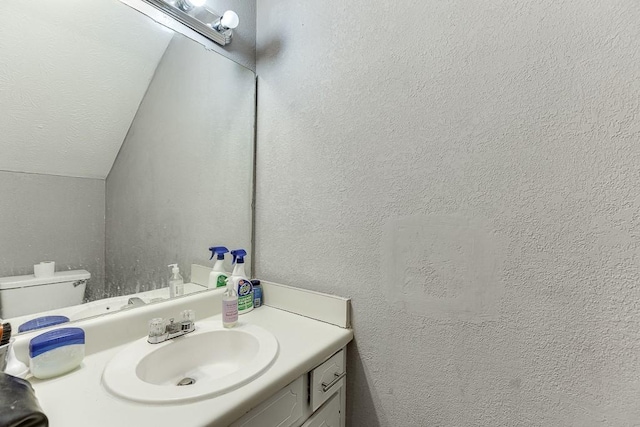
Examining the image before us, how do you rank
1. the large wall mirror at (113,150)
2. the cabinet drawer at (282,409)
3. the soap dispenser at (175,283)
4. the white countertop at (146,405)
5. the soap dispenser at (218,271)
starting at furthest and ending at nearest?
1. the soap dispenser at (218,271)
2. the soap dispenser at (175,283)
3. the large wall mirror at (113,150)
4. the cabinet drawer at (282,409)
5. the white countertop at (146,405)

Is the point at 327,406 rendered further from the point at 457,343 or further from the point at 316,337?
the point at 457,343

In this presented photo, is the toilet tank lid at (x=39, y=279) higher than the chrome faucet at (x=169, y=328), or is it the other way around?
the toilet tank lid at (x=39, y=279)

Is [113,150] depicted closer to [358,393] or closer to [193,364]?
[193,364]

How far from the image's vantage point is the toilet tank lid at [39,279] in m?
0.75

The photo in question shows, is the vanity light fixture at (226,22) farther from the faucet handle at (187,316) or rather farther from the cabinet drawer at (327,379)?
the cabinet drawer at (327,379)

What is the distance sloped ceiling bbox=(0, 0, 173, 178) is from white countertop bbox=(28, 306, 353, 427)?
1.79 feet

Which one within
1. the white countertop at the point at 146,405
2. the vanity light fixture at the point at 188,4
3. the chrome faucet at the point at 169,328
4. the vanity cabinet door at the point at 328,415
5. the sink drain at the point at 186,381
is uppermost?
the vanity light fixture at the point at 188,4

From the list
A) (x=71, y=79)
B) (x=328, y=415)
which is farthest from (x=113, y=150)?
(x=328, y=415)

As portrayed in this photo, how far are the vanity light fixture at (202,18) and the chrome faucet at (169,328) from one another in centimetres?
99

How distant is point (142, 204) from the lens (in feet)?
3.39

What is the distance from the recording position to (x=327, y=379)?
87cm

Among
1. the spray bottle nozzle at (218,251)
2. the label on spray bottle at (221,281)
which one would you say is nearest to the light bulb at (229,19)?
the spray bottle nozzle at (218,251)

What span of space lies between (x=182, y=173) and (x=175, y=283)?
1.36 ft

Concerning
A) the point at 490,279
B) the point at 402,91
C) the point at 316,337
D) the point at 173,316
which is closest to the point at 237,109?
the point at 402,91
